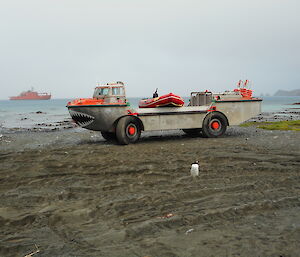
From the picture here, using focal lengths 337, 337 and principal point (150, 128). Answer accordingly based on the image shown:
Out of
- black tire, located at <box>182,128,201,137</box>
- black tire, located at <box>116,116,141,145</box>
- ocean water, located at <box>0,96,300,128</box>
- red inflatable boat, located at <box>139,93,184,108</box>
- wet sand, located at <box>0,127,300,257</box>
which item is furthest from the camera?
ocean water, located at <box>0,96,300,128</box>

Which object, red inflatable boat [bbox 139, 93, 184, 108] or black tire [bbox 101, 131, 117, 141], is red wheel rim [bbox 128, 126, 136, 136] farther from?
black tire [bbox 101, 131, 117, 141]

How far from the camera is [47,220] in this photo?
5.08 metres

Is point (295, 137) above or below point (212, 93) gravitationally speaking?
below

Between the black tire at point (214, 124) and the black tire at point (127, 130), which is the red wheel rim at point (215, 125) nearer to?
the black tire at point (214, 124)

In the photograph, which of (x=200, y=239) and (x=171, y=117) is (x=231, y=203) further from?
(x=171, y=117)

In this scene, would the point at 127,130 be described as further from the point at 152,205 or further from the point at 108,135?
the point at 152,205

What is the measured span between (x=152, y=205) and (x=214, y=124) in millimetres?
9062

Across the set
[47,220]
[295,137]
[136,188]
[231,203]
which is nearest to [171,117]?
[295,137]

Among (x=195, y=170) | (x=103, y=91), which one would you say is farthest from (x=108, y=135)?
(x=195, y=170)

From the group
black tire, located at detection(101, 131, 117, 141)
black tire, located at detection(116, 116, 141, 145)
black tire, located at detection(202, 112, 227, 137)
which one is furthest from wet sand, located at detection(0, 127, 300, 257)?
black tire, located at detection(101, 131, 117, 141)

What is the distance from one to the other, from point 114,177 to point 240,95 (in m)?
8.91

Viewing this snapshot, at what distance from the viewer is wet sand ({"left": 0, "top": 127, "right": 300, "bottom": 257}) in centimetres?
418

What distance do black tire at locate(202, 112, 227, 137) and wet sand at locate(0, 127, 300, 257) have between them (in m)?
4.01

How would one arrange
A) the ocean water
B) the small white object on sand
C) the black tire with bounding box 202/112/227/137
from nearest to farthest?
the small white object on sand → the black tire with bounding box 202/112/227/137 → the ocean water
